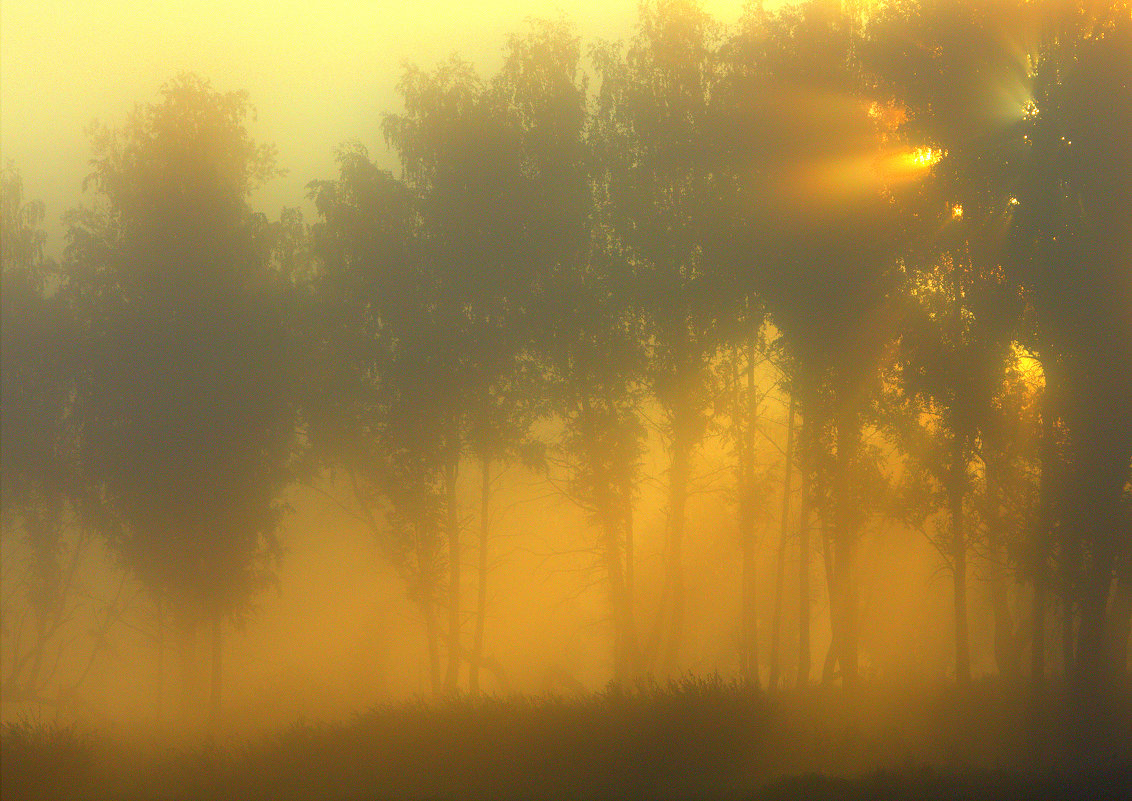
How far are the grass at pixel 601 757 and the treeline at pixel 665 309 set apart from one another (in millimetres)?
4410

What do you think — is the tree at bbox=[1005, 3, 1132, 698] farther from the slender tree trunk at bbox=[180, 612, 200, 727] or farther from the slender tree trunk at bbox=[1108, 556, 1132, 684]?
the slender tree trunk at bbox=[180, 612, 200, 727]

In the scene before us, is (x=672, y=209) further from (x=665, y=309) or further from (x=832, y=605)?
(x=832, y=605)

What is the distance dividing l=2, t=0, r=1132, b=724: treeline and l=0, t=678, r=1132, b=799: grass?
4.41m

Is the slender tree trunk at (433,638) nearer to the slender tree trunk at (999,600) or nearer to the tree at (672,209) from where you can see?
the tree at (672,209)

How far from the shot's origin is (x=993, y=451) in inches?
667

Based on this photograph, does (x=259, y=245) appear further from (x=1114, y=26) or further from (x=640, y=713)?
(x=1114, y=26)

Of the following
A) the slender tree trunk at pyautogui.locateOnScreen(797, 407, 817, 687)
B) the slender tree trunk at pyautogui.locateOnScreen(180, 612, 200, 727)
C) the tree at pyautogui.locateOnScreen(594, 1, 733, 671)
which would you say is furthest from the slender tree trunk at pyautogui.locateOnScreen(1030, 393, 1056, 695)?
the slender tree trunk at pyautogui.locateOnScreen(180, 612, 200, 727)

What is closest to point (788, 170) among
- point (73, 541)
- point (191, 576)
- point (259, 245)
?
point (259, 245)

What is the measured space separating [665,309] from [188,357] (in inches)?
418

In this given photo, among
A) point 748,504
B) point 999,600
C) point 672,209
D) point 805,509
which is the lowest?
point 999,600

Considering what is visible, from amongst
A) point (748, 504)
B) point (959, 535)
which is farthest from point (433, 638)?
point (959, 535)

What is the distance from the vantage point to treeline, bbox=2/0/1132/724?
14.9m

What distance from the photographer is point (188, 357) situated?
19.4 meters

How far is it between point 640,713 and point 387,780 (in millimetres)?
3360
